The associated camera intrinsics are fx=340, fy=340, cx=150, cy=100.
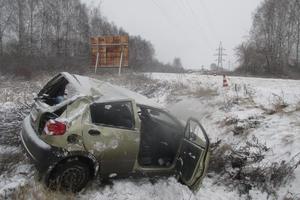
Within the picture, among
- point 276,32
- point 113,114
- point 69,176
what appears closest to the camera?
point 69,176

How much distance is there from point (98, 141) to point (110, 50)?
623 inches

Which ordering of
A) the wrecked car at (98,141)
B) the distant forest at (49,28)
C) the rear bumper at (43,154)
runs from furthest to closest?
the distant forest at (49,28) → the wrecked car at (98,141) → the rear bumper at (43,154)

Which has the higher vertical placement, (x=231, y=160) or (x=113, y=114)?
(x=113, y=114)

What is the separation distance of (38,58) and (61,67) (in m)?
2.19

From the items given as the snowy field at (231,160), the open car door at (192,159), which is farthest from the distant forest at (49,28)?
the open car door at (192,159)

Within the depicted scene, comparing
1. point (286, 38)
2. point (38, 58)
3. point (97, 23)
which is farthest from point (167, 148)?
point (97, 23)

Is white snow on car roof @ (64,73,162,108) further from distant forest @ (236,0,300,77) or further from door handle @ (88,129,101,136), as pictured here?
distant forest @ (236,0,300,77)

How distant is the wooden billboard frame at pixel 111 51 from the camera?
20.4 meters

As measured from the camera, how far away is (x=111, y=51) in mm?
20750

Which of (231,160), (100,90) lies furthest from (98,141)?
(231,160)

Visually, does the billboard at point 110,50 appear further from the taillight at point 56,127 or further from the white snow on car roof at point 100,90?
the taillight at point 56,127

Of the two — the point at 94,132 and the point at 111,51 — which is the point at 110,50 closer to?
the point at 111,51

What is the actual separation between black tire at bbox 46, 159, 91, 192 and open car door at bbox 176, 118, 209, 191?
68.2 inches

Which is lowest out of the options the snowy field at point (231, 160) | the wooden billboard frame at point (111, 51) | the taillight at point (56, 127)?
the snowy field at point (231, 160)
